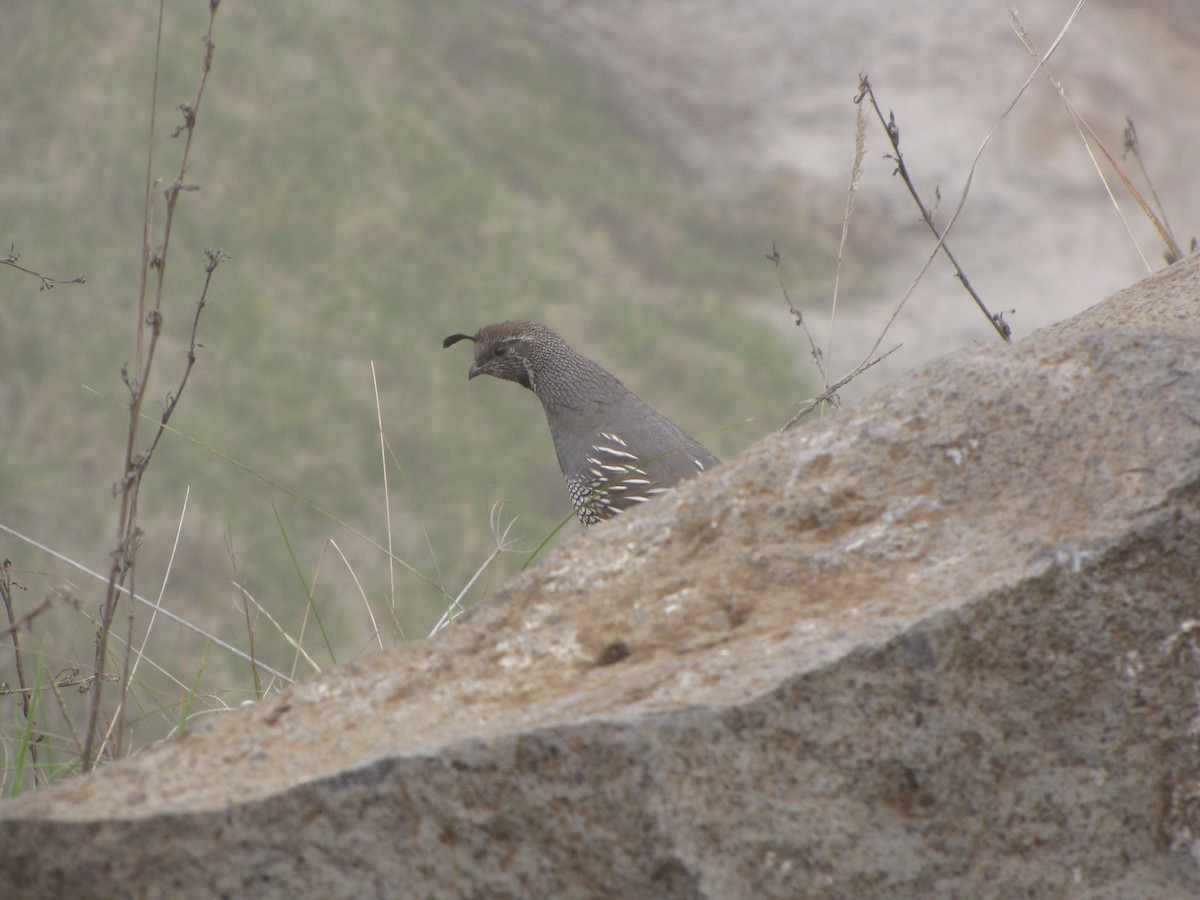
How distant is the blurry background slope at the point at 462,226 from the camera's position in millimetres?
12062

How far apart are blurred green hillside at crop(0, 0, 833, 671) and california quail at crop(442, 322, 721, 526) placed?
498 centimetres

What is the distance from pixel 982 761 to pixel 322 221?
1408cm

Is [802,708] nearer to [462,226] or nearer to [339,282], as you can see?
[339,282]

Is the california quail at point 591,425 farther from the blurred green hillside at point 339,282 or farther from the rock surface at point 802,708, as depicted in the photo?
the blurred green hillside at point 339,282

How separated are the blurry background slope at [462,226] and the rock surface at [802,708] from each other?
6792 millimetres

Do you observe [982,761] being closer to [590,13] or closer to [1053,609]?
[1053,609]

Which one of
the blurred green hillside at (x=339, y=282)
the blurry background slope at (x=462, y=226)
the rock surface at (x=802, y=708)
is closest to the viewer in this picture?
the rock surface at (x=802, y=708)

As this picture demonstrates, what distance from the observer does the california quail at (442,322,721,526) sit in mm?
4457

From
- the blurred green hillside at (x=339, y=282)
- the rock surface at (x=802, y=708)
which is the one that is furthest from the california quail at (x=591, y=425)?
the blurred green hillside at (x=339, y=282)

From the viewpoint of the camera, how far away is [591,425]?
15.6 feet

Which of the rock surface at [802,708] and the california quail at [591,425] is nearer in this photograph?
the rock surface at [802,708]

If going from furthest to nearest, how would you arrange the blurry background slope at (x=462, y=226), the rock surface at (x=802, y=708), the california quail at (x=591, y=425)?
the blurry background slope at (x=462, y=226)
the california quail at (x=591, y=425)
the rock surface at (x=802, y=708)

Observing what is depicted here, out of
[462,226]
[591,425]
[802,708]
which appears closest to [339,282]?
[462,226]

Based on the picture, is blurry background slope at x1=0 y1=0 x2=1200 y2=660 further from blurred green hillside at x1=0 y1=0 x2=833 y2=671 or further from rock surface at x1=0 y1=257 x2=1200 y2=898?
rock surface at x1=0 y1=257 x2=1200 y2=898
